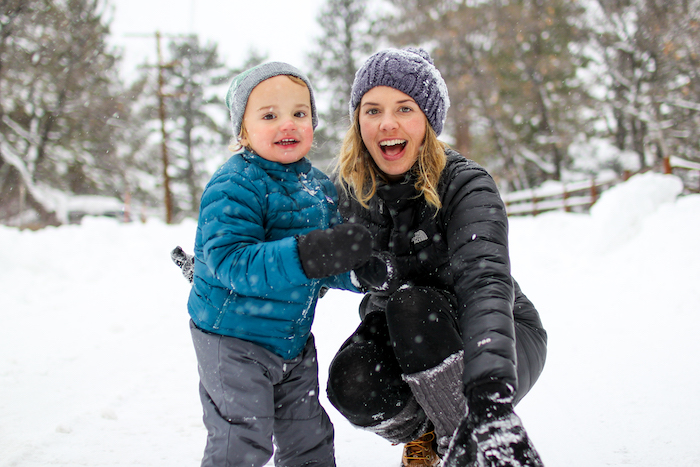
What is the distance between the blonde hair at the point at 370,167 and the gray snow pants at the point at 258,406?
2.40ft

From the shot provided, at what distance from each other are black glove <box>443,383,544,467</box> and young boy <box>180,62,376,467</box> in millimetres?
569

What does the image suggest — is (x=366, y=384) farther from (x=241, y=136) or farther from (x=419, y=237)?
(x=241, y=136)

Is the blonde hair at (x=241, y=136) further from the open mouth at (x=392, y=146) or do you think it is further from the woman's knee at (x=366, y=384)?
the woman's knee at (x=366, y=384)

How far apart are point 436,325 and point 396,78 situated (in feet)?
3.45

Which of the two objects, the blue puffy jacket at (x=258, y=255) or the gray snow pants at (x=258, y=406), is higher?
the blue puffy jacket at (x=258, y=255)

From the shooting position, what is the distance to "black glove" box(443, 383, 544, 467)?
118 cm

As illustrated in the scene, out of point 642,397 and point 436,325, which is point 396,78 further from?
point 642,397

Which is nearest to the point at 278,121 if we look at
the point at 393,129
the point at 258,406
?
the point at 393,129

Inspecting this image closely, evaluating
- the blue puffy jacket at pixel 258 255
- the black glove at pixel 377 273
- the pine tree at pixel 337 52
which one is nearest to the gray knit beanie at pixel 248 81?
the blue puffy jacket at pixel 258 255

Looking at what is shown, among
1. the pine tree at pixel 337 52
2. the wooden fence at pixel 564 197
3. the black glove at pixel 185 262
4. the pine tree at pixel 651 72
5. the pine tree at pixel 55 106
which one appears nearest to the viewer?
the black glove at pixel 185 262

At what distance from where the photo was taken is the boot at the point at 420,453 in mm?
1784

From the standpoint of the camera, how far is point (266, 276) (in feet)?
4.84

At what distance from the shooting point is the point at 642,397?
87.4 inches

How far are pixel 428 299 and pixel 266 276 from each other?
A: 0.62m
